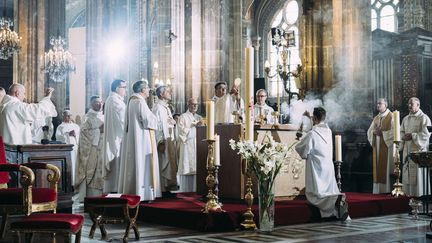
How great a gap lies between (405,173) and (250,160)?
5.35 m

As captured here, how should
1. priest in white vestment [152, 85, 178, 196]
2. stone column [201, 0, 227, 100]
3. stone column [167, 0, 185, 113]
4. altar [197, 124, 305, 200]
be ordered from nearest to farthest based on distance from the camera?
altar [197, 124, 305, 200]
priest in white vestment [152, 85, 178, 196]
stone column [201, 0, 227, 100]
stone column [167, 0, 185, 113]

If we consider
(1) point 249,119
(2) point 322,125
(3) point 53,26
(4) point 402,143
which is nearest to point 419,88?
(4) point 402,143

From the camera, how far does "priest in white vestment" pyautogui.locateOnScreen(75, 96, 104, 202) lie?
42.3 ft

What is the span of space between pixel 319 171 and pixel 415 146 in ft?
12.0

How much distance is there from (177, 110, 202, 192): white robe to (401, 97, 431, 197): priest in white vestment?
4097 mm

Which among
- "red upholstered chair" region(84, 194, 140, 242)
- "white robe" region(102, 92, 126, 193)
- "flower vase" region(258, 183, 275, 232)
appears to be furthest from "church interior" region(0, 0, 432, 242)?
"white robe" region(102, 92, 126, 193)

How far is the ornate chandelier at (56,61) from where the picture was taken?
20.8 m

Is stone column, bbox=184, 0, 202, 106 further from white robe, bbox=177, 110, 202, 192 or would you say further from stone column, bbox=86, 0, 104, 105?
stone column, bbox=86, 0, 104, 105

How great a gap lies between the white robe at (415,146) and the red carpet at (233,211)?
1288 mm

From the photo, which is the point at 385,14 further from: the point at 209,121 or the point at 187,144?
the point at 209,121

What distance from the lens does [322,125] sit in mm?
9875

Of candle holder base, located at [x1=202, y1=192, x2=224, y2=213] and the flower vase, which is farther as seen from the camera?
candle holder base, located at [x1=202, y1=192, x2=224, y2=213]

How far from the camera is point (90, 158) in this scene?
13.0 m

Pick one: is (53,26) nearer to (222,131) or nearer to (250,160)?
(222,131)
